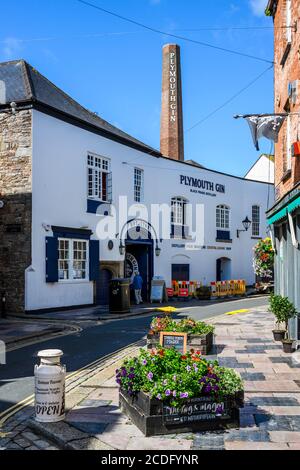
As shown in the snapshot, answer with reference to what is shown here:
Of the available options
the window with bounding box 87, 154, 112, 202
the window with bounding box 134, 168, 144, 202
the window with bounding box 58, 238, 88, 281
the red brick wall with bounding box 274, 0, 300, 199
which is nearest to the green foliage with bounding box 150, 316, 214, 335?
the red brick wall with bounding box 274, 0, 300, 199

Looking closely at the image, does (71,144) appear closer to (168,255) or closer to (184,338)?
(168,255)

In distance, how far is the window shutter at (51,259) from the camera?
19.2m

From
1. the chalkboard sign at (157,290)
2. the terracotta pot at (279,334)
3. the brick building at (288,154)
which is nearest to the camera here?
the brick building at (288,154)

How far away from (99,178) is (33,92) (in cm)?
488

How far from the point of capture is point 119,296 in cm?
1962

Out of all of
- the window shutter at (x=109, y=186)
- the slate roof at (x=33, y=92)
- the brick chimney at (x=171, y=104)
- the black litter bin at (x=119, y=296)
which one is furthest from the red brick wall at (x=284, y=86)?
the brick chimney at (x=171, y=104)

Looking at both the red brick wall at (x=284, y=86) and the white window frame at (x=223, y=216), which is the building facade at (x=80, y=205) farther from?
the red brick wall at (x=284, y=86)

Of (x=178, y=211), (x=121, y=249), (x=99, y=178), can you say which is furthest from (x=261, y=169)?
(x=99, y=178)

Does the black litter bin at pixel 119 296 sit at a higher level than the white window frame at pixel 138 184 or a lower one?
lower

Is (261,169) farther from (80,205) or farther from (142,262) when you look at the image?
(80,205)

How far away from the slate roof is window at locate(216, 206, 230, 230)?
10.3 m

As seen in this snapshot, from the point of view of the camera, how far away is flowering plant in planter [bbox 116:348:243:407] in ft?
18.6

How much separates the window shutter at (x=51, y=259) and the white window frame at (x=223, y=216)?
14207 millimetres

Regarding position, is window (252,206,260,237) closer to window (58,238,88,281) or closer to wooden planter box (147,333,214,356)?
window (58,238,88,281)
